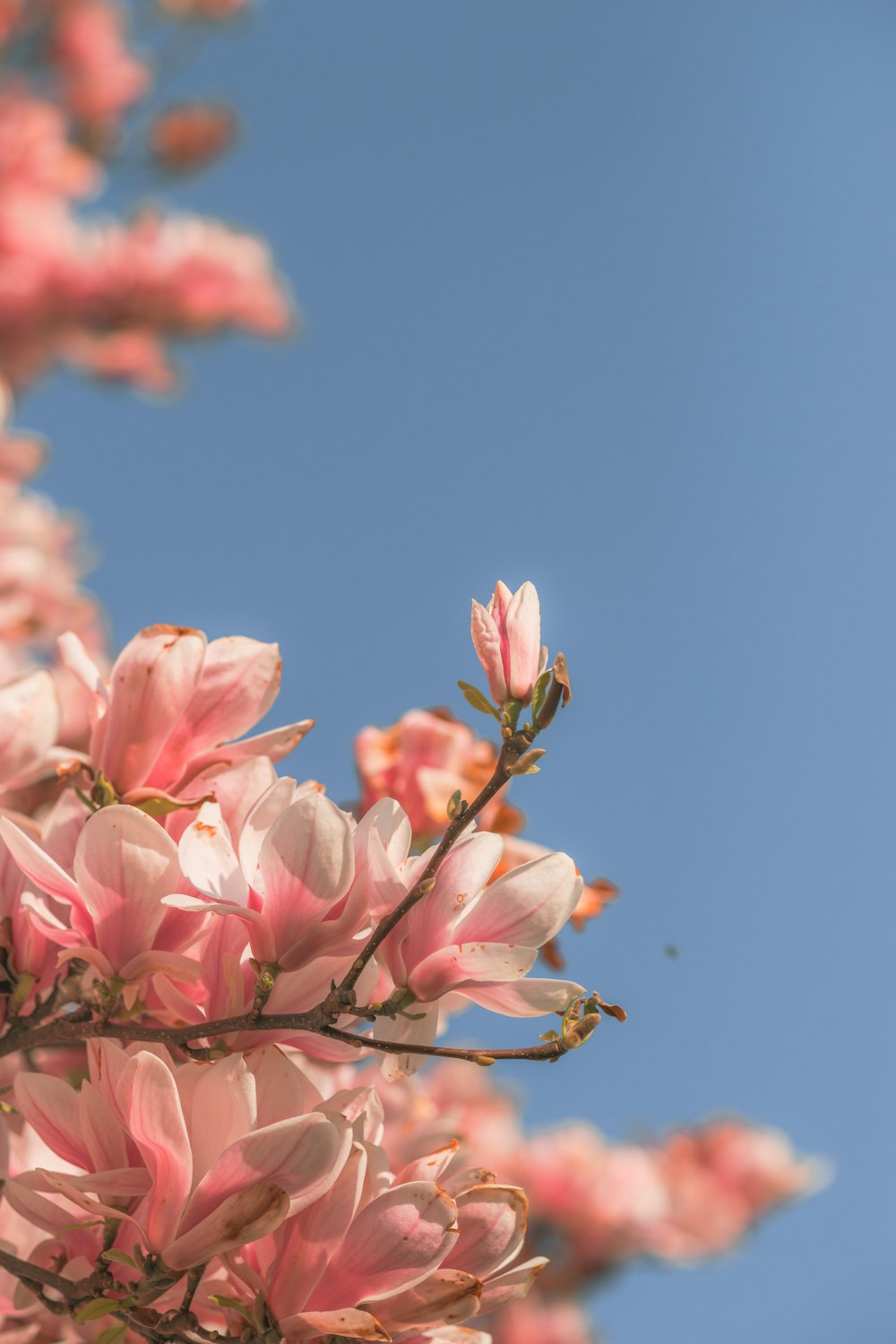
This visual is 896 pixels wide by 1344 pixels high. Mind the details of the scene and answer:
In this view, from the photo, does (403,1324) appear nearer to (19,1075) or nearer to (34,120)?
(19,1075)

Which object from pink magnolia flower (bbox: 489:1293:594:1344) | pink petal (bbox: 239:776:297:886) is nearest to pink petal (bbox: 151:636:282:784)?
pink petal (bbox: 239:776:297:886)

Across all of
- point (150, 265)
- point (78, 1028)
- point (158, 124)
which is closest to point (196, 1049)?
point (78, 1028)

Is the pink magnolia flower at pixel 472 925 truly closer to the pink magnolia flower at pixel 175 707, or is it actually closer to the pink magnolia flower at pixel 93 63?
the pink magnolia flower at pixel 175 707

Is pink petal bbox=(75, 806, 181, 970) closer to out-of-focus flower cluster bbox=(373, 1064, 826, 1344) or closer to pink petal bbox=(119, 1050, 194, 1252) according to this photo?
pink petal bbox=(119, 1050, 194, 1252)

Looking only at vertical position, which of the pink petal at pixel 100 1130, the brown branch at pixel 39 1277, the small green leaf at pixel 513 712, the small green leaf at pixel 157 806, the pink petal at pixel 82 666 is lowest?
the brown branch at pixel 39 1277

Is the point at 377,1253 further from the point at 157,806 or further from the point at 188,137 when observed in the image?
the point at 188,137

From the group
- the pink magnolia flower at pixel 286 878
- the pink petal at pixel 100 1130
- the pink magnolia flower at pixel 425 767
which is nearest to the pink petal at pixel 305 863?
the pink magnolia flower at pixel 286 878
